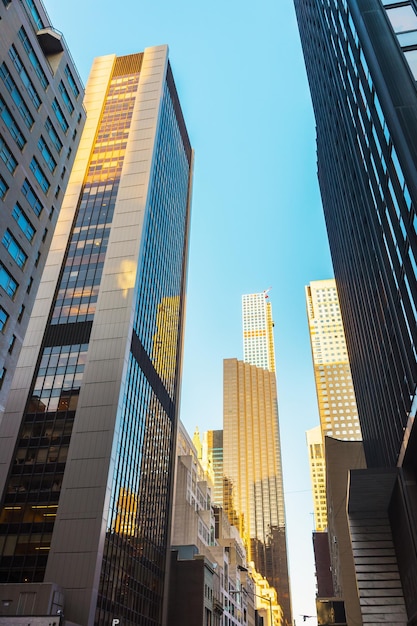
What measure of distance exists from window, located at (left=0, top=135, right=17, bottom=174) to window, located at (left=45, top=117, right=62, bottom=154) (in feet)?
28.4

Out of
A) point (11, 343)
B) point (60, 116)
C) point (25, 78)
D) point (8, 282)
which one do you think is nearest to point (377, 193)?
point (8, 282)

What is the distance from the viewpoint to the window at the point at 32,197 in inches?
1783

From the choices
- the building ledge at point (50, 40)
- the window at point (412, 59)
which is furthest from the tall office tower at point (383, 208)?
the building ledge at point (50, 40)

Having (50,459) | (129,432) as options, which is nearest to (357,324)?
(129,432)

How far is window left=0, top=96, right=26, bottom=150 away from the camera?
4151cm

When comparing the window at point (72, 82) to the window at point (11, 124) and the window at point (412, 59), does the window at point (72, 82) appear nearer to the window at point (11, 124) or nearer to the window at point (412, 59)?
the window at point (11, 124)

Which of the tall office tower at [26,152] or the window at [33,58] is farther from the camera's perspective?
the window at [33,58]

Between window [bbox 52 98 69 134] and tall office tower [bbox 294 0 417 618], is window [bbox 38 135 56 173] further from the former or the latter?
tall office tower [bbox 294 0 417 618]

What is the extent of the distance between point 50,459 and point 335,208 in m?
44.7

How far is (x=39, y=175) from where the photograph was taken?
48.1 m

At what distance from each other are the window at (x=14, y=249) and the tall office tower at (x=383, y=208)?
2705cm

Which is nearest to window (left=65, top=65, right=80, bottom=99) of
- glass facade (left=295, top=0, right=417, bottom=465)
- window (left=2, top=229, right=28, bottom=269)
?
window (left=2, top=229, right=28, bottom=269)

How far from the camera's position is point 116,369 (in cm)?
6856

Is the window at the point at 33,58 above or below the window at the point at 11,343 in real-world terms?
above
